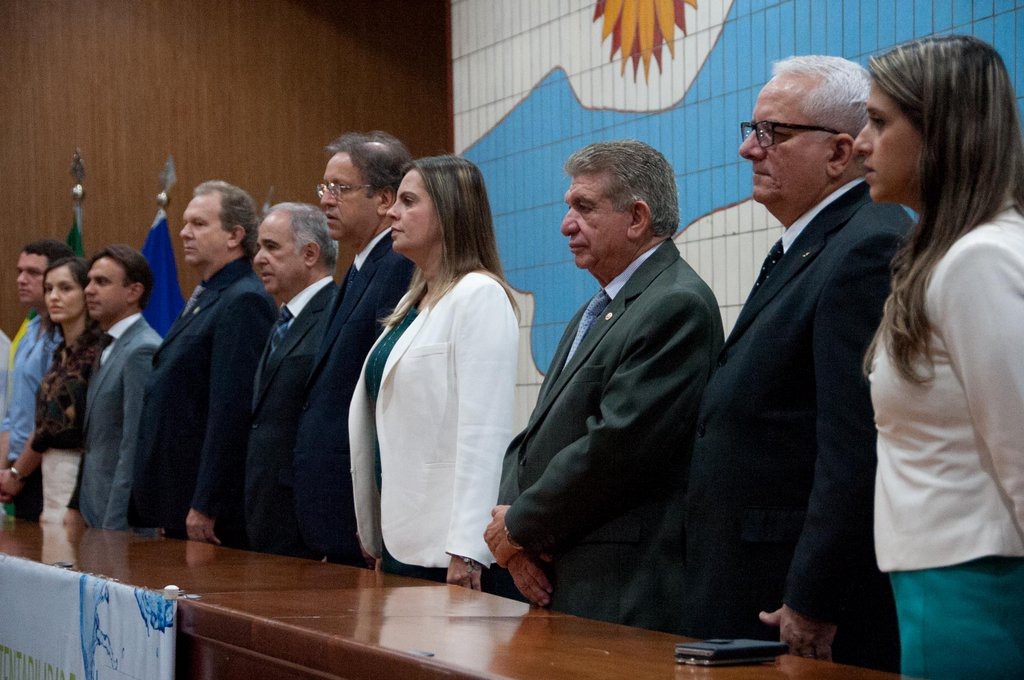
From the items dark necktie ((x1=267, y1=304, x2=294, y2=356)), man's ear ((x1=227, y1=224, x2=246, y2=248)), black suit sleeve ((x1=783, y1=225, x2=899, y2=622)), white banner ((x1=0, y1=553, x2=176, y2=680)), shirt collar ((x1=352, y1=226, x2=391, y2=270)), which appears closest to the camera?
black suit sleeve ((x1=783, y1=225, x2=899, y2=622))

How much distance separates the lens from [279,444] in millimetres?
3779

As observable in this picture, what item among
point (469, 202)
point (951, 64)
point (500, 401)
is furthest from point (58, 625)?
point (951, 64)

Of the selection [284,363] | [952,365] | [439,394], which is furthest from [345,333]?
[952,365]

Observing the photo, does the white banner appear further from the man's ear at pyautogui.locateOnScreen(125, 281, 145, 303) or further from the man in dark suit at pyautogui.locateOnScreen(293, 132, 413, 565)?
the man's ear at pyautogui.locateOnScreen(125, 281, 145, 303)

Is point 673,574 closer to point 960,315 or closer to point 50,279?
point 960,315

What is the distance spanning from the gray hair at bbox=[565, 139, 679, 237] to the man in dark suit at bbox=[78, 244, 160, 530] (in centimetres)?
222

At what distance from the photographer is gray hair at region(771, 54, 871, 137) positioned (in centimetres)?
233

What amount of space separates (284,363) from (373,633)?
2.10 meters

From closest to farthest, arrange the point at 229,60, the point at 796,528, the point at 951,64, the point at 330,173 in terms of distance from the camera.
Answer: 1. the point at 951,64
2. the point at 796,528
3. the point at 330,173
4. the point at 229,60

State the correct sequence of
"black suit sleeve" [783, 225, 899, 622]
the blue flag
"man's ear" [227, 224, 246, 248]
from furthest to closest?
1. the blue flag
2. "man's ear" [227, 224, 246, 248]
3. "black suit sleeve" [783, 225, 899, 622]

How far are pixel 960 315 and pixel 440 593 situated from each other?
3.60ft

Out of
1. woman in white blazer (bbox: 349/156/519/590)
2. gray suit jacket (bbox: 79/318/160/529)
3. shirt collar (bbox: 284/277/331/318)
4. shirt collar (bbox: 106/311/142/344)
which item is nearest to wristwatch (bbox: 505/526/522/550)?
woman in white blazer (bbox: 349/156/519/590)

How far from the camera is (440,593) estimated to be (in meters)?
2.38

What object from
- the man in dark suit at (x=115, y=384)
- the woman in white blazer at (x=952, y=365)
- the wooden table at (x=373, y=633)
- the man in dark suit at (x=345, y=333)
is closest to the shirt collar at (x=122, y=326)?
the man in dark suit at (x=115, y=384)
